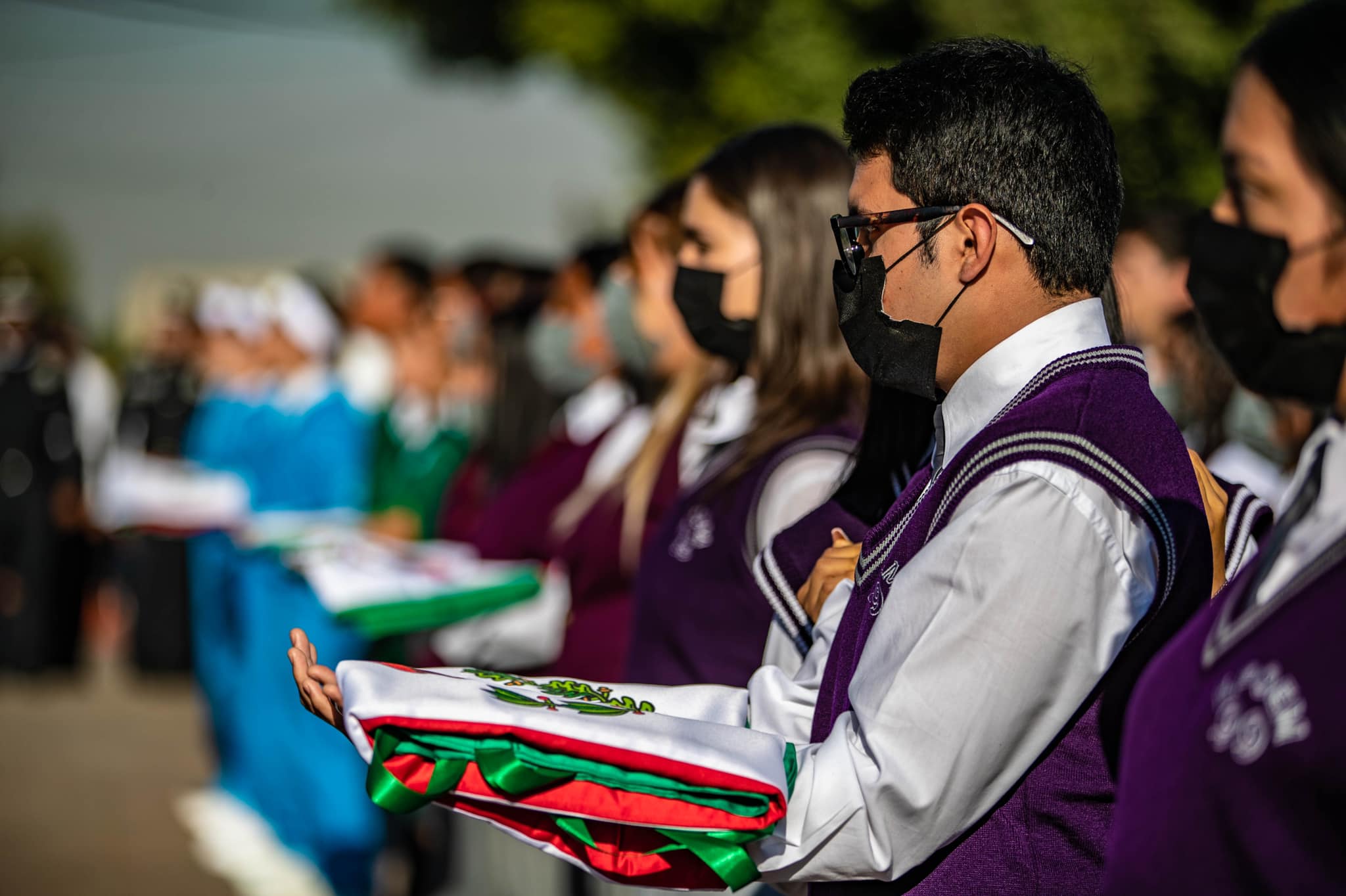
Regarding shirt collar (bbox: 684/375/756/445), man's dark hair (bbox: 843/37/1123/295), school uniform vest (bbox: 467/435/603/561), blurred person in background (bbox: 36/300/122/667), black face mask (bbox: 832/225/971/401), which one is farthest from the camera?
blurred person in background (bbox: 36/300/122/667)

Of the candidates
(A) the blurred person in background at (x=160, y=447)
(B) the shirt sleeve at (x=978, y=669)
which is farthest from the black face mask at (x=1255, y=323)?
(A) the blurred person in background at (x=160, y=447)

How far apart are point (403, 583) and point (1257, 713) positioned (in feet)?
9.47

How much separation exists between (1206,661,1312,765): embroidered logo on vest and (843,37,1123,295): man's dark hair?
2.08 feet

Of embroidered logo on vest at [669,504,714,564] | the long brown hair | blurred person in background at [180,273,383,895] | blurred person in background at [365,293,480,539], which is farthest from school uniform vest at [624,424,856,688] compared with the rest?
blurred person in background at [365,293,480,539]

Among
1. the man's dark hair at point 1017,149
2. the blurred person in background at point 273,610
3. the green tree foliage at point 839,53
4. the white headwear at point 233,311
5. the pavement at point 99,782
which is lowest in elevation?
the pavement at point 99,782

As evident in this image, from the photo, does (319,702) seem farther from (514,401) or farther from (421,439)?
(421,439)

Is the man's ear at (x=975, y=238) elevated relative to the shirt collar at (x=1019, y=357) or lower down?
elevated

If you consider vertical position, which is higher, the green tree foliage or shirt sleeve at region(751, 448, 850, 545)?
the green tree foliage

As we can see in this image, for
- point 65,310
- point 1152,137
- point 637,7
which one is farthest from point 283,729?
point 637,7

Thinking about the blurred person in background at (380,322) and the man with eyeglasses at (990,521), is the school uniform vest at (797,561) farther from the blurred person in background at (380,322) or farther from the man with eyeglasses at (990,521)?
the blurred person in background at (380,322)

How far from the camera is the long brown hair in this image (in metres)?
2.62

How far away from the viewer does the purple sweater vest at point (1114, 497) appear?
1.54m

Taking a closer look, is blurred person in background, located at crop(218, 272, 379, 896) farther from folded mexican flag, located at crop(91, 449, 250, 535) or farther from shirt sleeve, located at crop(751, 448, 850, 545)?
shirt sleeve, located at crop(751, 448, 850, 545)

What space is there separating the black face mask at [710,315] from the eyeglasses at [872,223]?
930 mm
